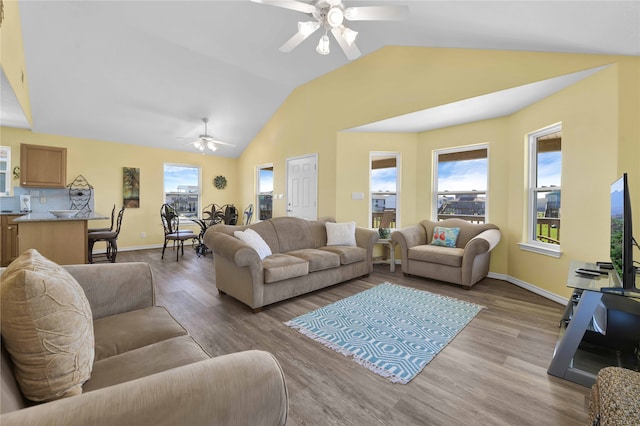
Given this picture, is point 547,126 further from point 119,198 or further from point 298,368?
point 119,198

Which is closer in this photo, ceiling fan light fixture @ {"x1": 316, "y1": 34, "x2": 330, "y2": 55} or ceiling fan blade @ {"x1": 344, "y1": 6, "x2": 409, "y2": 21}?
ceiling fan blade @ {"x1": 344, "y1": 6, "x2": 409, "y2": 21}

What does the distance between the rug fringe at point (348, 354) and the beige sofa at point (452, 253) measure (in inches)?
88.4

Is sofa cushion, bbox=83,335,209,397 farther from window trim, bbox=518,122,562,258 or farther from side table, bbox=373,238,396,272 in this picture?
window trim, bbox=518,122,562,258

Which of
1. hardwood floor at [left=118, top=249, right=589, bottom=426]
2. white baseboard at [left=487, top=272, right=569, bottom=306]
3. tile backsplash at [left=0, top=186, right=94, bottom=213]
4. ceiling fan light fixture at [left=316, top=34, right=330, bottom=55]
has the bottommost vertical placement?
hardwood floor at [left=118, top=249, right=589, bottom=426]

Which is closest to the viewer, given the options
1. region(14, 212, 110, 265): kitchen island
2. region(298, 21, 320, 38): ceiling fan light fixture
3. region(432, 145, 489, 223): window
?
region(298, 21, 320, 38): ceiling fan light fixture

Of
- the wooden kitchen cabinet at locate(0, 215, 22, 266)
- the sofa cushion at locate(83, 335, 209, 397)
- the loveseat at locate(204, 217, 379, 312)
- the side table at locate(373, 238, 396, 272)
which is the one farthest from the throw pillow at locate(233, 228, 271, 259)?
the wooden kitchen cabinet at locate(0, 215, 22, 266)

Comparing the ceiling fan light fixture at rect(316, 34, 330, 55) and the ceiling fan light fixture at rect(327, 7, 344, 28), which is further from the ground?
the ceiling fan light fixture at rect(327, 7, 344, 28)

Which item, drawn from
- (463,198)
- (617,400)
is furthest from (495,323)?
(463,198)

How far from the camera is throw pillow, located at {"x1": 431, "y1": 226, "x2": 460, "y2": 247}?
420 cm

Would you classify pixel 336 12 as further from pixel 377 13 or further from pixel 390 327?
pixel 390 327

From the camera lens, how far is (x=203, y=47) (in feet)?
13.6

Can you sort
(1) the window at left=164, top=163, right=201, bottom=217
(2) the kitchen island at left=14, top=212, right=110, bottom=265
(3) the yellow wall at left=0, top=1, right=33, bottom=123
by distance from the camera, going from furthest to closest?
(1) the window at left=164, top=163, right=201, bottom=217 → (2) the kitchen island at left=14, top=212, right=110, bottom=265 → (3) the yellow wall at left=0, top=1, right=33, bottom=123

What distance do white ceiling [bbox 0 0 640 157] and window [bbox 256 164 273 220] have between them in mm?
1438

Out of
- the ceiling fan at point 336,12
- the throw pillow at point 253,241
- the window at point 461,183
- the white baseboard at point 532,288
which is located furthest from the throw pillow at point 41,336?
the window at point 461,183
